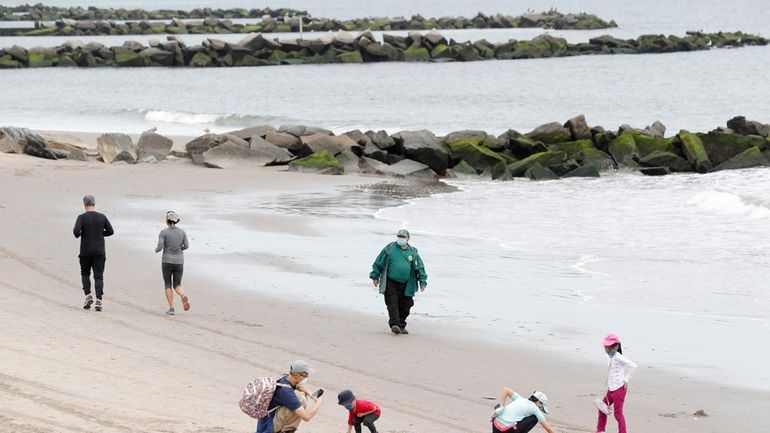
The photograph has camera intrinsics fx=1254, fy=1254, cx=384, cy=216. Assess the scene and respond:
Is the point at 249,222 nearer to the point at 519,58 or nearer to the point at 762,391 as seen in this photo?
the point at 762,391

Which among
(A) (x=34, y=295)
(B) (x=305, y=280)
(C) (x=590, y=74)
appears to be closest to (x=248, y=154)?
(B) (x=305, y=280)

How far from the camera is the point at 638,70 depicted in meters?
70.4

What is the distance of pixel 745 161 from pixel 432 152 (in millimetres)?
7932

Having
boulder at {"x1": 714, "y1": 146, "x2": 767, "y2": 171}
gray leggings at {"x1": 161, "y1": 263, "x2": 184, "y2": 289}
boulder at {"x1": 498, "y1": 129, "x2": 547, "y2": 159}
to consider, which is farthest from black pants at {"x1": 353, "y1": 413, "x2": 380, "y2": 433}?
boulder at {"x1": 714, "y1": 146, "x2": 767, "y2": 171}

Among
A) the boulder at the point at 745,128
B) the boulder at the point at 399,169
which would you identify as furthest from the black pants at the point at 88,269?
the boulder at the point at 745,128

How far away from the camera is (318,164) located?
28734 millimetres

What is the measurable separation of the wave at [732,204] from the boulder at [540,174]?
4.43 metres

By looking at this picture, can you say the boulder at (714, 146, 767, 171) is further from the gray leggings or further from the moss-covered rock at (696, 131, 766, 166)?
the gray leggings

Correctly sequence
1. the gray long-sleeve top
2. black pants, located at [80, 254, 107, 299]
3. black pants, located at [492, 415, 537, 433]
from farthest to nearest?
the gray long-sleeve top, black pants, located at [80, 254, 107, 299], black pants, located at [492, 415, 537, 433]

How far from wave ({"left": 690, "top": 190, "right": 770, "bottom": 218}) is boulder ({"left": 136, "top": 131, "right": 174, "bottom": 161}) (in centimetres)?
1272

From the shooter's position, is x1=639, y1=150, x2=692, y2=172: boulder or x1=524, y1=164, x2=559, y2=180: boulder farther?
x1=639, y1=150, x2=692, y2=172: boulder

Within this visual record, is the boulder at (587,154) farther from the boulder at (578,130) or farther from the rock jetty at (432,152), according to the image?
the boulder at (578,130)

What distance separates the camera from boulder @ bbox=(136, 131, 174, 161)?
30234mm

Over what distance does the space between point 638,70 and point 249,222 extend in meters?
52.9
